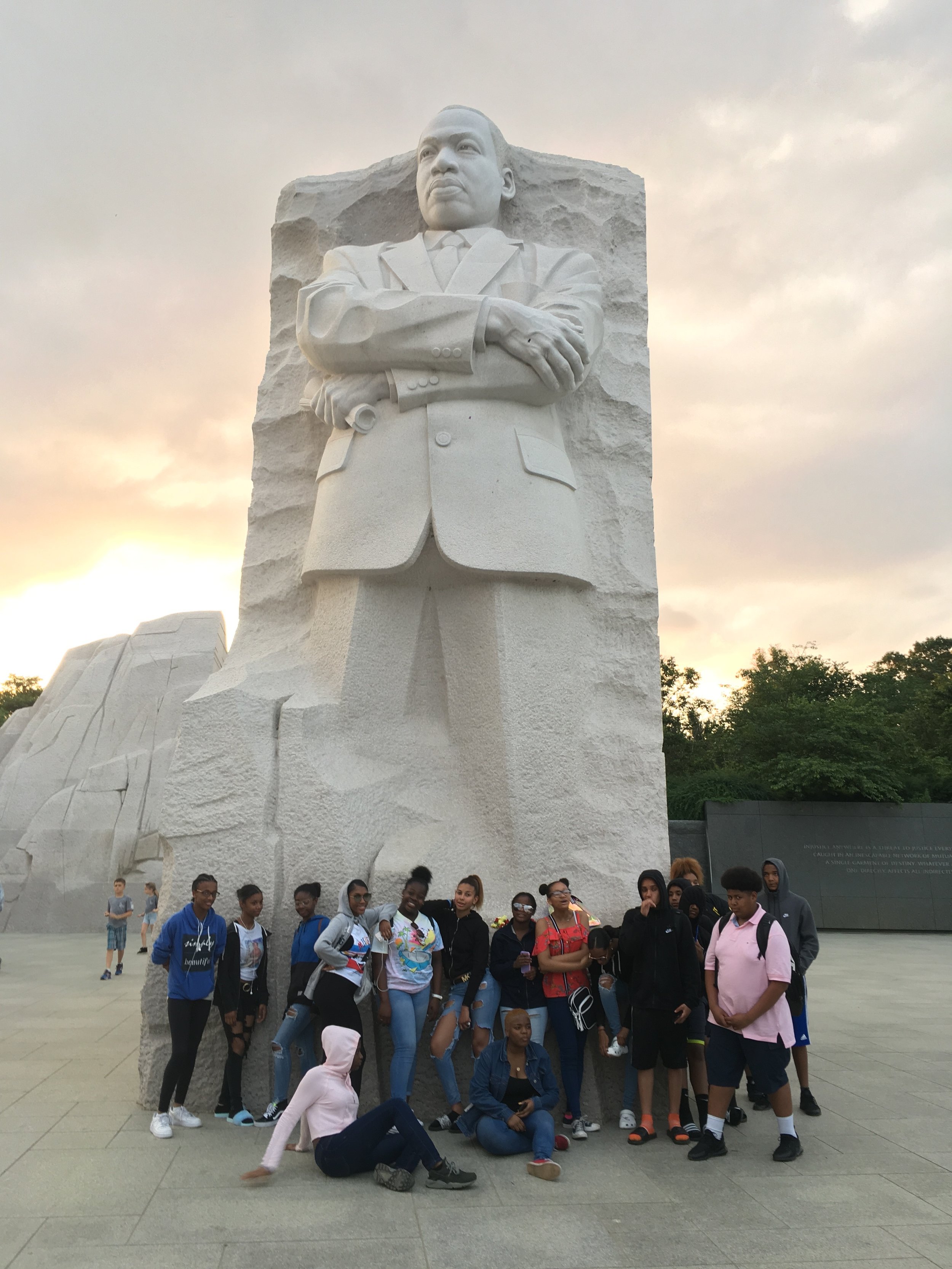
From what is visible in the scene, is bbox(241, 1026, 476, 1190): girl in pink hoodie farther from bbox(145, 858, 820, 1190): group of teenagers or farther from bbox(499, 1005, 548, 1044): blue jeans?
bbox(499, 1005, 548, 1044): blue jeans

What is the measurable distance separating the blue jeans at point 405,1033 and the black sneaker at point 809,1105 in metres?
2.05

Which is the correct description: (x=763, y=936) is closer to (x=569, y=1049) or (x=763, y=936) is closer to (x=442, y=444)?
(x=569, y=1049)

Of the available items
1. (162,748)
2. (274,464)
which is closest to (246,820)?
(274,464)

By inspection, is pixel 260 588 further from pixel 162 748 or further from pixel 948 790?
pixel 948 790

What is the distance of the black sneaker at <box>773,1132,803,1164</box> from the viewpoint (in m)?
4.14

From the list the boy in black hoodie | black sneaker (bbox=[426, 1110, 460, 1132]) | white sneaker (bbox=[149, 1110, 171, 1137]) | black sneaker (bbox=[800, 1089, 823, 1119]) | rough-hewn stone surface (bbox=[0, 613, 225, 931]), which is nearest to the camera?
white sneaker (bbox=[149, 1110, 171, 1137])

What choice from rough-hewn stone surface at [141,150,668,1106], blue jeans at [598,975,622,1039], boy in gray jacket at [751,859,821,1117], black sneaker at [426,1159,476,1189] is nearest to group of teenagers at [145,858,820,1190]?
blue jeans at [598,975,622,1039]

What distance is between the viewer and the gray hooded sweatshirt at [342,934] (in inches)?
171

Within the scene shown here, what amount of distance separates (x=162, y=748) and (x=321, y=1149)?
15076 millimetres

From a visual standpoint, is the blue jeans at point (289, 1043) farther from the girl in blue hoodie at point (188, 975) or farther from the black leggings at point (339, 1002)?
the girl in blue hoodie at point (188, 975)

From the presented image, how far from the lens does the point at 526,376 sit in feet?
18.0

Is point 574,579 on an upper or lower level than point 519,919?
upper

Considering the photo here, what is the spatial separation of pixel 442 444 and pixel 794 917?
129 inches

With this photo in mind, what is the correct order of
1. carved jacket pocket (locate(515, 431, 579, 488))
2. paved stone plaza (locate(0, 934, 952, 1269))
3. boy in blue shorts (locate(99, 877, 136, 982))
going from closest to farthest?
paved stone plaza (locate(0, 934, 952, 1269)), carved jacket pocket (locate(515, 431, 579, 488)), boy in blue shorts (locate(99, 877, 136, 982))
